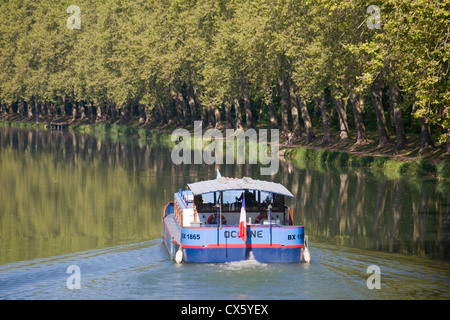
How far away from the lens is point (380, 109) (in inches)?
2566

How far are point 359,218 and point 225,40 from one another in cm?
4646

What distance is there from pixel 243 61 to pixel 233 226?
184 feet

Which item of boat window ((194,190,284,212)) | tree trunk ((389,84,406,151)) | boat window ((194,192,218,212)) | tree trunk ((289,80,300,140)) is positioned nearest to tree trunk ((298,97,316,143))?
tree trunk ((289,80,300,140))

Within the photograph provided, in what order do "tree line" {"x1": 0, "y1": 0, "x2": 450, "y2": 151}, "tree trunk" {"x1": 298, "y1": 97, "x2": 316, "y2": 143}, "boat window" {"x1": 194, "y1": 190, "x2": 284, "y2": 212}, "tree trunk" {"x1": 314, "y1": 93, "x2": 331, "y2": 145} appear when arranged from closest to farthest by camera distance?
"boat window" {"x1": 194, "y1": 190, "x2": 284, "y2": 212} < "tree line" {"x1": 0, "y1": 0, "x2": 450, "y2": 151} < "tree trunk" {"x1": 314, "y1": 93, "x2": 331, "y2": 145} < "tree trunk" {"x1": 298, "y1": 97, "x2": 316, "y2": 143}

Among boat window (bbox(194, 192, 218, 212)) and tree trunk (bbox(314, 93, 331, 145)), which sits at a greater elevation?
tree trunk (bbox(314, 93, 331, 145))

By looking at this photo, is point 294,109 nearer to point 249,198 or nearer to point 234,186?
point 249,198

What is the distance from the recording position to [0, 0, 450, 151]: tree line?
34.4 meters

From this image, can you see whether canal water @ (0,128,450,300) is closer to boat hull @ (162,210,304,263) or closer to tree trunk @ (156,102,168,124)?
boat hull @ (162,210,304,263)

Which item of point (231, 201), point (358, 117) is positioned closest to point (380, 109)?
point (358, 117)

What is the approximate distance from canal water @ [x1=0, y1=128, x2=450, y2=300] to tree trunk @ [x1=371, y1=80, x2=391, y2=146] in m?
6.83

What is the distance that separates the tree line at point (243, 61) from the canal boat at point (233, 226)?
7.05 metres

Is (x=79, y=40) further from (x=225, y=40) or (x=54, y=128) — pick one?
(x=225, y=40)

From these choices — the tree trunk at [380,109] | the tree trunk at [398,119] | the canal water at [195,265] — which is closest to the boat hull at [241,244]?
the canal water at [195,265]

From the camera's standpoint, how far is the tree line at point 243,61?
113 feet
